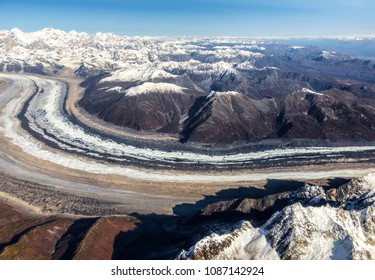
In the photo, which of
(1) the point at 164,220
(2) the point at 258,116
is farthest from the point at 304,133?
(1) the point at 164,220

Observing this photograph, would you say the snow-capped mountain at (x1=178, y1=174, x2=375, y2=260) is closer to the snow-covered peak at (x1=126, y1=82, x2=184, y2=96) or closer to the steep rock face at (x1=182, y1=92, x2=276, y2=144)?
the steep rock face at (x1=182, y1=92, x2=276, y2=144)

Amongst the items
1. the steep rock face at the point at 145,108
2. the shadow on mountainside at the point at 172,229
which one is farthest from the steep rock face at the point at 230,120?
the shadow on mountainside at the point at 172,229

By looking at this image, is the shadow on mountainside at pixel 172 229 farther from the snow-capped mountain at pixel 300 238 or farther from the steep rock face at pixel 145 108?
the steep rock face at pixel 145 108

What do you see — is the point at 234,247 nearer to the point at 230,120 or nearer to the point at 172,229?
the point at 172,229

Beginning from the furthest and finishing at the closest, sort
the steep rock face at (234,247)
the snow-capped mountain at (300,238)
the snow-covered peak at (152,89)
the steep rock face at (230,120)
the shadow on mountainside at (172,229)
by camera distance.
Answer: the snow-covered peak at (152,89) < the steep rock face at (230,120) < the shadow on mountainside at (172,229) < the steep rock face at (234,247) < the snow-capped mountain at (300,238)

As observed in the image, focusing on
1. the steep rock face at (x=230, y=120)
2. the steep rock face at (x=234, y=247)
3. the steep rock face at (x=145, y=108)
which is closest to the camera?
the steep rock face at (x=234, y=247)

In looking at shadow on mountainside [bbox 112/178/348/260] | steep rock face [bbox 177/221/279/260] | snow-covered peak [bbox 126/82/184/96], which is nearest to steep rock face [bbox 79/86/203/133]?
snow-covered peak [bbox 126/82/184/96]

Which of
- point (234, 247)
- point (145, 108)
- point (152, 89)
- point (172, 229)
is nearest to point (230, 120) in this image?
point (145, 108)

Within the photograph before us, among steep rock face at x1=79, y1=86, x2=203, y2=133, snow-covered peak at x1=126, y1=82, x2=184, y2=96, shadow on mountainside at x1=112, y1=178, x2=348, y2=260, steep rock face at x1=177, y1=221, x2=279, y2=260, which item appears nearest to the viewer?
steep rock face at x1=177, y1=221, x2=279, y2=260
